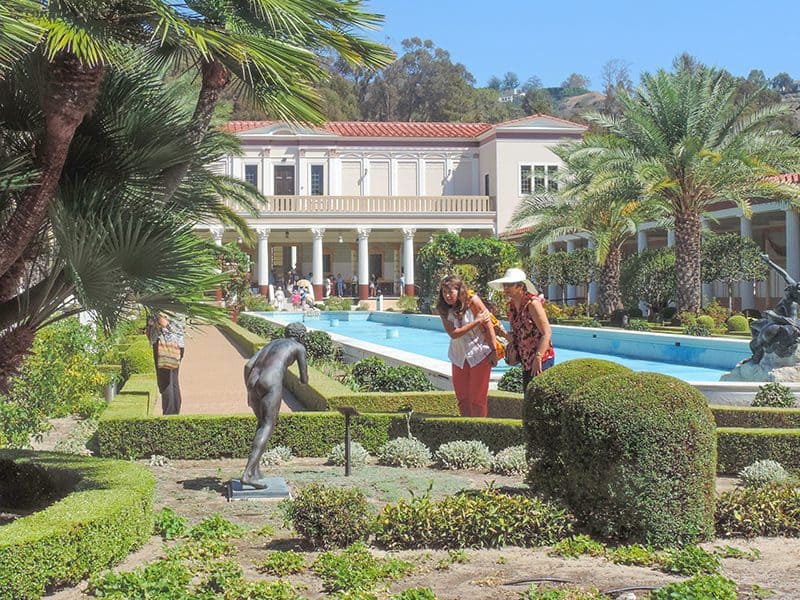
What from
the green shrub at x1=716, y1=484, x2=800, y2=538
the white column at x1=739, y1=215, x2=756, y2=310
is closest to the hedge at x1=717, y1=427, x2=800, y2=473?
the green shrub at x1=716, y1=484, x2=800, y2=538

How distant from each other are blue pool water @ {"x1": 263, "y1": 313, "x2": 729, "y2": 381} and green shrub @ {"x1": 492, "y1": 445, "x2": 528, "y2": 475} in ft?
12.6

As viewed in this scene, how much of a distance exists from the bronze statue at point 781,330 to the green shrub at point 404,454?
199 inches

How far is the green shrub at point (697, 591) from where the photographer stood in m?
3.92

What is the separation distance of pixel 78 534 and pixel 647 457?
8.80ft

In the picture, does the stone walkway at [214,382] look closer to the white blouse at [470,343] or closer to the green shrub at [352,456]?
the green shrub at [352,456]

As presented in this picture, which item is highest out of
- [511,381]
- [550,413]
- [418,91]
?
[418,91]

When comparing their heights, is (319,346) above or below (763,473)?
above

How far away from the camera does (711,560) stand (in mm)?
4648

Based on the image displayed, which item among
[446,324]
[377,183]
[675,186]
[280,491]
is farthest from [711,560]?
[377,183]

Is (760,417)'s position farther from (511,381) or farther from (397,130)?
(397,130)

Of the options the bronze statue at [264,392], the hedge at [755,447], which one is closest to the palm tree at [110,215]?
the bronze statue at [264,392]

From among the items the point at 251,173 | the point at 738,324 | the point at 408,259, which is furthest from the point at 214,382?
the point at 251,173

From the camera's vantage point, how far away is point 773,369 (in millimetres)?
11383

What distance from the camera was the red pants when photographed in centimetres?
824
